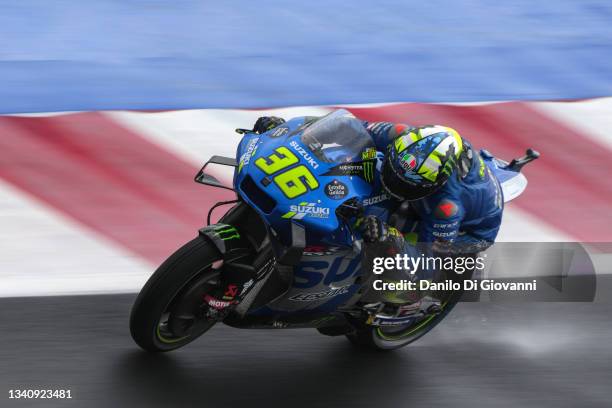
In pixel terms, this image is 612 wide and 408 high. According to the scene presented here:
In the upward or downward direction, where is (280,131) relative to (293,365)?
upward

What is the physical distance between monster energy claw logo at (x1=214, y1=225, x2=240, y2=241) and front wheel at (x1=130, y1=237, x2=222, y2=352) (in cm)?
6

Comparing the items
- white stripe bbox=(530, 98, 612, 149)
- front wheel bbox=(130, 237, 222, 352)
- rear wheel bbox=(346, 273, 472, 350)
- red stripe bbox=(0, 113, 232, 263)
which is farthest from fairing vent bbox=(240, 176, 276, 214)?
white stripe bbox=(530, 98, 612, 149)

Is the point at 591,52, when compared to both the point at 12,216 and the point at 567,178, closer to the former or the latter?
the point at 567,178

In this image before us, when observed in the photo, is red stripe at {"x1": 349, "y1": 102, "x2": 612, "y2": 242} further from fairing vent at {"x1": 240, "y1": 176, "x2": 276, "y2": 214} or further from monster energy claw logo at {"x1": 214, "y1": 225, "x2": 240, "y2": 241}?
fairing vent at {"x1": 240, "y1": 176, "x2": 276, "y2": 214}

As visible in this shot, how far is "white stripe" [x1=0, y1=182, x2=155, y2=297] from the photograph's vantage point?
18.3ft

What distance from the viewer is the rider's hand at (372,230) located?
4121 mm

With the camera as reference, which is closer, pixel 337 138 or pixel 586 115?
pixel 337 138

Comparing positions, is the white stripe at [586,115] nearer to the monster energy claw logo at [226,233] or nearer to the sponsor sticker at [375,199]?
the sponsor sticker at [375,199]

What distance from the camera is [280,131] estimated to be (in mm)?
4375

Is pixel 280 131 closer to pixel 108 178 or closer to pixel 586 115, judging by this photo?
pixel 108 178

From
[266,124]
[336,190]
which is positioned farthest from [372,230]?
[266,124]

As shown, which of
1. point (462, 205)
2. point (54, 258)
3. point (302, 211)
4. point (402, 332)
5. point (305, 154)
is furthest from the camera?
point (54, 258)

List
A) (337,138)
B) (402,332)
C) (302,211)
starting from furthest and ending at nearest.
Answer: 1. (402,332)
2. (337,138)
3. (302,211)

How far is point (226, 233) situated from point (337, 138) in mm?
656
